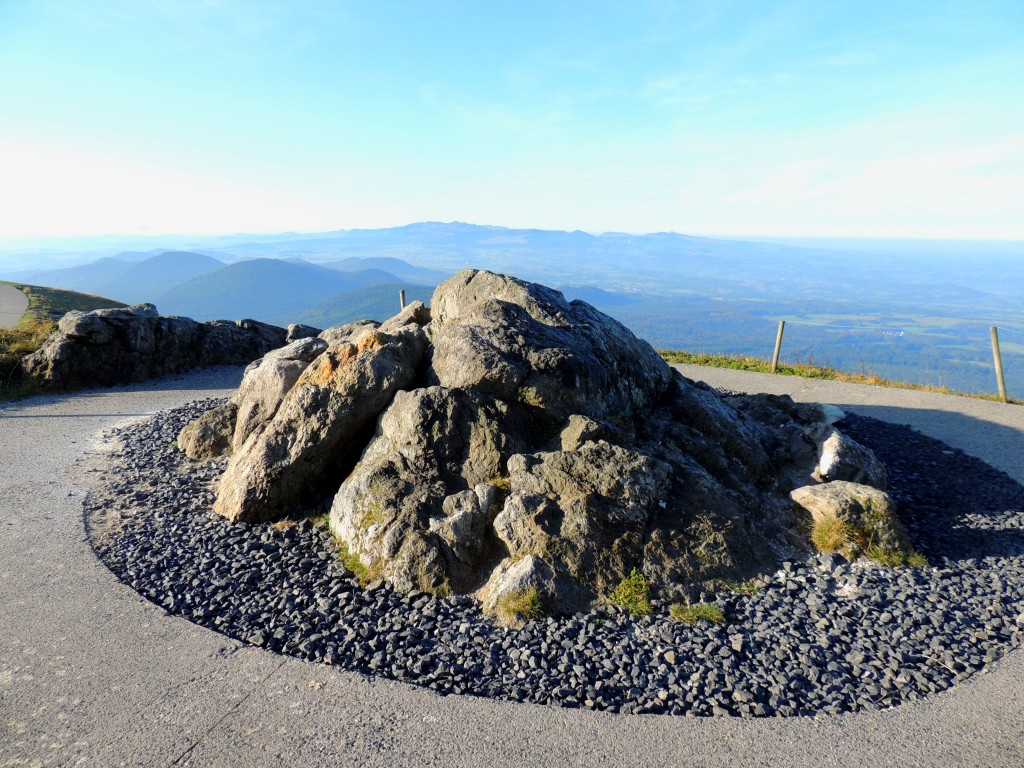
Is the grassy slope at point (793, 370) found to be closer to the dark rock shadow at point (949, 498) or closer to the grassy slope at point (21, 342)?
the dark rock shadow at point (949, 498)

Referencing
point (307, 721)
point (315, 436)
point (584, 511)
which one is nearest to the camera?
point (307, 721)

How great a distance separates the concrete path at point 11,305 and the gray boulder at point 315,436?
26291mm

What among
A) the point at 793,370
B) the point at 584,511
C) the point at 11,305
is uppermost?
the point at 11,305

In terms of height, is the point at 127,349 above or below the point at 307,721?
above

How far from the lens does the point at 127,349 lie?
72.8ft

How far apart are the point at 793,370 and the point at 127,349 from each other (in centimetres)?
2674

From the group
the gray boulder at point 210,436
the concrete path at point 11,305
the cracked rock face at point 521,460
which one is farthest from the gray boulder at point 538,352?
the concrete path at point 11,305

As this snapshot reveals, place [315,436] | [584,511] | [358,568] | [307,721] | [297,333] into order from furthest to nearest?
[297,333]
[315,436]
[358,568]
[584,511]
[307,721]

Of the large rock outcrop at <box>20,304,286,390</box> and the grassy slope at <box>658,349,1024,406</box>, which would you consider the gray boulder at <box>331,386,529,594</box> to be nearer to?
the large rock outcrop at <box>20,304,286,390</box>

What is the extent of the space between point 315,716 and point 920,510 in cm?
1113

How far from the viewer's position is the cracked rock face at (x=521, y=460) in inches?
332

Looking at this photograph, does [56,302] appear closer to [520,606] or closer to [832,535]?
[520,606]

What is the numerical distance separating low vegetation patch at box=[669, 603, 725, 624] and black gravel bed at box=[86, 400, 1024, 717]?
136 millimetres

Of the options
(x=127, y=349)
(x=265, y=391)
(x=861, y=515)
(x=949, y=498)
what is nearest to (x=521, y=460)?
(x=861, y=515)
